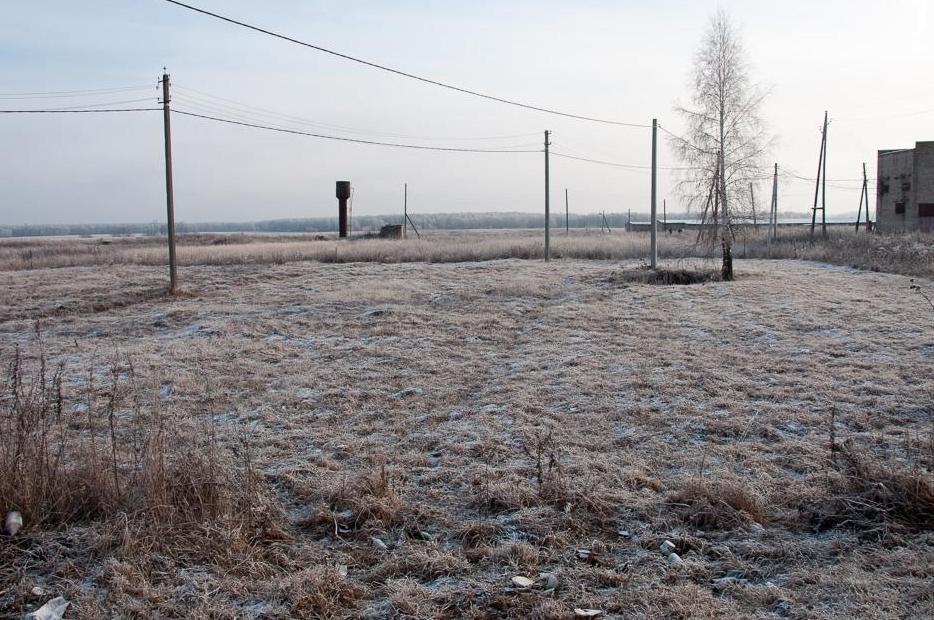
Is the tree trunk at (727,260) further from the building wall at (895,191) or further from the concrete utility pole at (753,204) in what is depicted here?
the building wall at (895,191)

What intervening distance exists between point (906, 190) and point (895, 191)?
1226mm

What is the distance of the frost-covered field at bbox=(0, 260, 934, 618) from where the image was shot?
4.12 meters

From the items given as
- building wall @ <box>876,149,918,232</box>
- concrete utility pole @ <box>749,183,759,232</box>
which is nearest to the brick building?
building wall @ <box>876,149,918,232</box>

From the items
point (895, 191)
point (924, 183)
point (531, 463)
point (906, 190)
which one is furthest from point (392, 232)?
point (531, 463)

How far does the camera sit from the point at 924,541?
4.43m

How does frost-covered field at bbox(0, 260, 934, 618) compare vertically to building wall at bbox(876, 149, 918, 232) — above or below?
below

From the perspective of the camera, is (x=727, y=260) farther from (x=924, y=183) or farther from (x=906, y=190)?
(x=906, y=190)

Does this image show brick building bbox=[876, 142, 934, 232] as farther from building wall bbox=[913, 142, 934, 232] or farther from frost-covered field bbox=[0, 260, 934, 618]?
frost-covered field bbox=[0, 260, 934, 618]

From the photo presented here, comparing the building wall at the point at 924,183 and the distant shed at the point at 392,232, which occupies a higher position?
the building wall at the point at 924,183

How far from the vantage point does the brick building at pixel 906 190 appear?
4597 centimetres

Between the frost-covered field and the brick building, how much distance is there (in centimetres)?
3509

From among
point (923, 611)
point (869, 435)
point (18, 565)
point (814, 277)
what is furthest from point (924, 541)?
point (814, 277)

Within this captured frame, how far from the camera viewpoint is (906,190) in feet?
156

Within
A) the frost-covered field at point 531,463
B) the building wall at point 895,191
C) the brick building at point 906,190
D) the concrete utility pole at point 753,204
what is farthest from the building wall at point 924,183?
the frost-covered field at point 531,463
